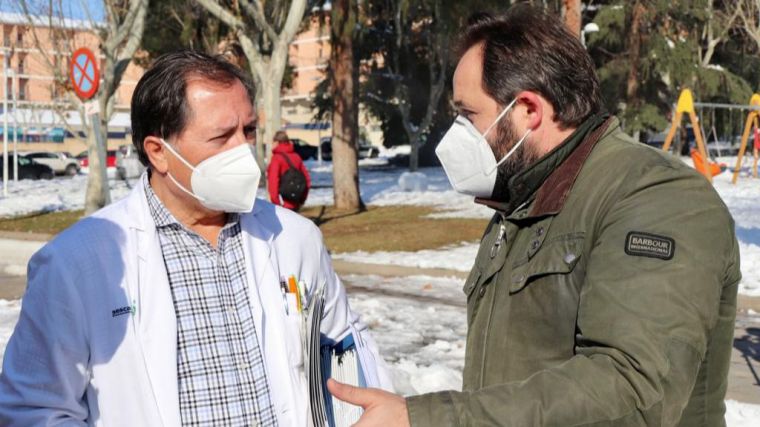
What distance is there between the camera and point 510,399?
175cm

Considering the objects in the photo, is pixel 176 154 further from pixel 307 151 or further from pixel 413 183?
pixel 307 151

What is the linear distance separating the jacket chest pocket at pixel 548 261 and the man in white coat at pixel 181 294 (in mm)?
820

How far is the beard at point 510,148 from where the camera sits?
2262mm

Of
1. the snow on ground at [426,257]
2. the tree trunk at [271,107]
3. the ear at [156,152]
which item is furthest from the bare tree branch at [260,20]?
the ear at [156,152]

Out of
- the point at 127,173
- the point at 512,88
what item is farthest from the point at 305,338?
the point at 127,173

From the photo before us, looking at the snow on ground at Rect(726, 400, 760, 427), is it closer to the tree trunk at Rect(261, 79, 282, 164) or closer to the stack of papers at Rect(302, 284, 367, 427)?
the stack of papers at Rect(302, 284, 367, 427)

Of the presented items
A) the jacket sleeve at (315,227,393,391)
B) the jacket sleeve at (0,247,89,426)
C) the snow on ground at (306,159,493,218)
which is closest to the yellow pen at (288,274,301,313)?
the jacket sleeve at (315,227,393,391)

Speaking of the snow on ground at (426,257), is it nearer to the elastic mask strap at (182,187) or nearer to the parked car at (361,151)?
the elastic mask strap at (182,187)

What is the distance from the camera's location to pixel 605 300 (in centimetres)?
182

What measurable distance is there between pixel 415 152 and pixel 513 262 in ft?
128

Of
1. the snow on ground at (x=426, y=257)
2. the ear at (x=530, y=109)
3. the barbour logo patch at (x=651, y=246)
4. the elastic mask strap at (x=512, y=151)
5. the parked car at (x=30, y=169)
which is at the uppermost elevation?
the ear at (x=530, y=109)

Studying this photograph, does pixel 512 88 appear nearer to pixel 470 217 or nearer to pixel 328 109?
pixel 470 217

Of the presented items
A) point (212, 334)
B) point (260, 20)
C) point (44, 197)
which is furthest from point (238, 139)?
point (44, 197)

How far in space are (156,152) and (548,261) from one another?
1374 mm
